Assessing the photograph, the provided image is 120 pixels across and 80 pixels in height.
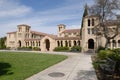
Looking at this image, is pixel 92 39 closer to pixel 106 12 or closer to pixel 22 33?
pixel 106 12

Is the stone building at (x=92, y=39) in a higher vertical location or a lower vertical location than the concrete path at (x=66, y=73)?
higher

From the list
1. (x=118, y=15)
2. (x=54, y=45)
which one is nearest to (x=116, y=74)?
(x=118, y=15)

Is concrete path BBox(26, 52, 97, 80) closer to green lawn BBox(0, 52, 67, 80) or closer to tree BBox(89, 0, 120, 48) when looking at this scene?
green lawn BBox(0, 52, 67, 80)

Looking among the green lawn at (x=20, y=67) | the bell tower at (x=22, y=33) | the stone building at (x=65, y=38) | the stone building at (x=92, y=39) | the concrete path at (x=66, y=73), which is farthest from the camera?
the bell tower at (x=22, y=33)

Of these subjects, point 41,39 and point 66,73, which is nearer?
point 66,73

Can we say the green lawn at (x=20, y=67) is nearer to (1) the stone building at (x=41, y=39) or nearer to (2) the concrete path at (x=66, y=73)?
(2) the concrete path at (x=66, y=73)

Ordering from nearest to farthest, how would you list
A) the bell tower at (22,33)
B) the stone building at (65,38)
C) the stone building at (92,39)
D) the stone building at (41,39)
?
1. the stone building at (92,39)
2. the stone building at (65,38)
3. the stone building at (41,39)
4. the bell tower at (22,33)

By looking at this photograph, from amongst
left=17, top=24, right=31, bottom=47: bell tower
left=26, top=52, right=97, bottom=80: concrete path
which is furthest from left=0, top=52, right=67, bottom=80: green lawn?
left=17, top=24, right=31, bottom=47: bell tower

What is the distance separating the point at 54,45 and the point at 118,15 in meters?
24.4

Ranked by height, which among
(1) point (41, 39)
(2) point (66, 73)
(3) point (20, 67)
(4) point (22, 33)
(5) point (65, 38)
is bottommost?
(2) point (66, 73)

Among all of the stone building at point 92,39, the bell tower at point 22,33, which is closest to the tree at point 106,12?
the stone building at point 92,39

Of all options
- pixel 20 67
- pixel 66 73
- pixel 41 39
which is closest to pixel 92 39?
pixel 41 39

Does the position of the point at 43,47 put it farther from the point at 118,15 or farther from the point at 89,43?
the point at 118,15

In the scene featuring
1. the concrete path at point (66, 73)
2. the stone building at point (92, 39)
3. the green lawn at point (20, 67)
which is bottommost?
the concrete path at point (66, 73)
